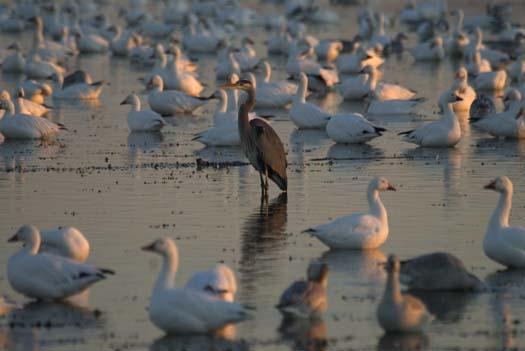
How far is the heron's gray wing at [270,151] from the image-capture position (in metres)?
16.7

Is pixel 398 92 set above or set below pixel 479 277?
above

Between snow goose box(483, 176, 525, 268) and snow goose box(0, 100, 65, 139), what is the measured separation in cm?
1158

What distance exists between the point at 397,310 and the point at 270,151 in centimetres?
688

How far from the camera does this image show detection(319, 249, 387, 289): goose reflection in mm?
12109

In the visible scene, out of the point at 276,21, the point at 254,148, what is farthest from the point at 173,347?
the point at 276,21

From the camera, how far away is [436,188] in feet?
56.5

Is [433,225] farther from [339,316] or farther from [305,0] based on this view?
[305,0]

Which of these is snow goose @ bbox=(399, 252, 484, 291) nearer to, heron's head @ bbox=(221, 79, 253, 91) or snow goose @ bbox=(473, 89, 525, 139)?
heron's head @ bbox=(221, 79, 253, 91)

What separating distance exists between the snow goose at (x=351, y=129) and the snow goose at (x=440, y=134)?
598 mm

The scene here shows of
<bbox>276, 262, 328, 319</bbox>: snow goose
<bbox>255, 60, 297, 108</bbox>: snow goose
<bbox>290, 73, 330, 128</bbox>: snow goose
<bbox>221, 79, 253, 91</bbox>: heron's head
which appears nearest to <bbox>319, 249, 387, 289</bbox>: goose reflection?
<bbox>276, 262, 328, 319</bbox>: snow goose

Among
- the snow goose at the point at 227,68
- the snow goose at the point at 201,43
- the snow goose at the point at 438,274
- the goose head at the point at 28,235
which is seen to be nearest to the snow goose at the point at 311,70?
the snow goose at the point at 227,68

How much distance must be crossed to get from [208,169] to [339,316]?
8454 millimetres

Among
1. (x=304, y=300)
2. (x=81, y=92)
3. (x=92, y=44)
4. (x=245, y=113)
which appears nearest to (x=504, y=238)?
(x=304, y=300)

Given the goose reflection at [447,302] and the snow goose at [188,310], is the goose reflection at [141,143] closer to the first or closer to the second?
the goose reflection at [447,302]
